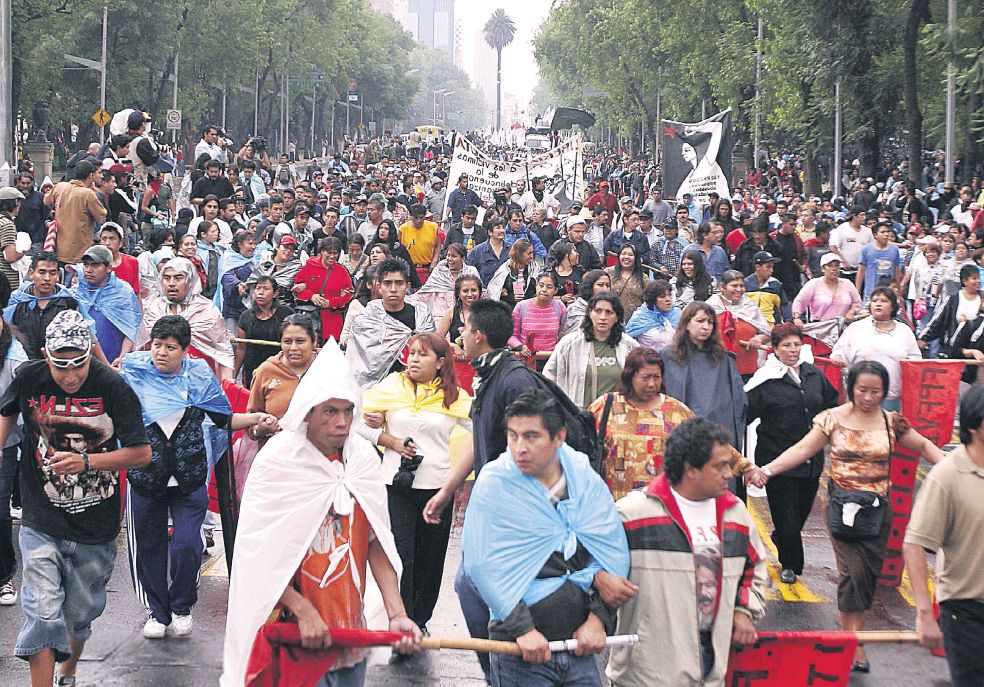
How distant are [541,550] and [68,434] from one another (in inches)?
96.2

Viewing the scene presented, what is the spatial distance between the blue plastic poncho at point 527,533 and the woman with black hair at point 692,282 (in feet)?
25.1

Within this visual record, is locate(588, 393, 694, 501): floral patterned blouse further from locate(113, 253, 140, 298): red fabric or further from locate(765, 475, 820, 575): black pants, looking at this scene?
locate(113, 253, 140, 298): red fabric

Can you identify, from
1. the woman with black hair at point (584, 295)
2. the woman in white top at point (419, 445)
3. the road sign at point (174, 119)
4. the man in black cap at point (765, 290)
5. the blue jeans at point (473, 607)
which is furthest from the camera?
the road sign at point (174, 119)

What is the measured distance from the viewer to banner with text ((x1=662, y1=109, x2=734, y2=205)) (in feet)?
91.0

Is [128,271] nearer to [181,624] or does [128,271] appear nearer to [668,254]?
[181,624]

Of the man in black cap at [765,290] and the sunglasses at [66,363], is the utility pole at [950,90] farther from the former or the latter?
the sunglasses at [66,363]

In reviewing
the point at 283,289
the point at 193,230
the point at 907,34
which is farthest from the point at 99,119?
the point at 283,289

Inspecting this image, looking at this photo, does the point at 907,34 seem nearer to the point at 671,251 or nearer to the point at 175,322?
the point at 671,251

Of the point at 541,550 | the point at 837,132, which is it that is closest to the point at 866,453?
the point at 541,550

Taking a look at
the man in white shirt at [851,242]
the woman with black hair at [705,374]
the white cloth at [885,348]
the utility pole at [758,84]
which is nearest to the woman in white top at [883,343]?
the white cloth at [885,348]

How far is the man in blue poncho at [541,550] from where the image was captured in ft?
15.9

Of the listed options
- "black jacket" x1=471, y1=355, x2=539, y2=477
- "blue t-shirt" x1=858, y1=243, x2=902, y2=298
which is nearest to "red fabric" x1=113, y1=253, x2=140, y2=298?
"black jacket" x1=471, y1=355, x2=539, y2=477

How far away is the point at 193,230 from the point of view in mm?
16203

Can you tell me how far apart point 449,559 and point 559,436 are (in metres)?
4.43
